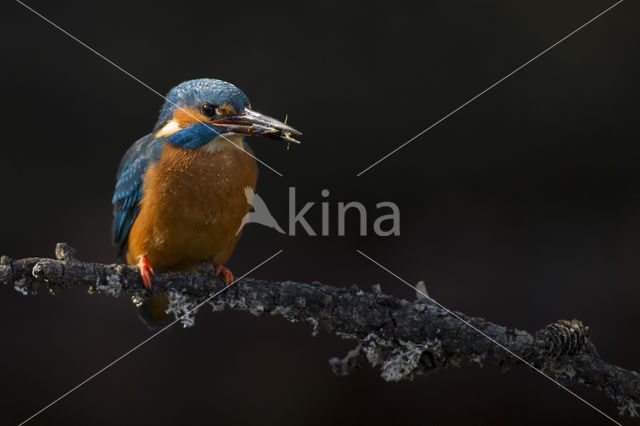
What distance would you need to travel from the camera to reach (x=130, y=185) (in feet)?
8.88

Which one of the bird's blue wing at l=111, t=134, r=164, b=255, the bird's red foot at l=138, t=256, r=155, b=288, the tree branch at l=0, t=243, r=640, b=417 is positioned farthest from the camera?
the bird's blue wing at l=111, t=134, r=164, b=255

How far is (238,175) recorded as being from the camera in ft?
8.59

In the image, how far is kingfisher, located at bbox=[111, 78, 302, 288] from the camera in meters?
2.51

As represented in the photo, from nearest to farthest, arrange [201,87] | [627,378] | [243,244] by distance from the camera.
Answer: [627,378] → [201,87] → [243,244]

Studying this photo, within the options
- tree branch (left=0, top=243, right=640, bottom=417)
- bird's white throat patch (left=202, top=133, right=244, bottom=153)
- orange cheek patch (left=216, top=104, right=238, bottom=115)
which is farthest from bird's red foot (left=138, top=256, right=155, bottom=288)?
orange cheek patch (left=216, top=104, right=238, bottom=115)

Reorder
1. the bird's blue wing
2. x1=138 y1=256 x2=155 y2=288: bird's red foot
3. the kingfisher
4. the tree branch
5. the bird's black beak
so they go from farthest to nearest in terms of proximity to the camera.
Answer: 1. the bird's blue wing
2. the kingfisher
3. the bird's black beak
4. x1=138 y1=256 x2=155 y2=288: bird's red foot
5. the tree branch

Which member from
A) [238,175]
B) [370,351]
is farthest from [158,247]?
[370,351]

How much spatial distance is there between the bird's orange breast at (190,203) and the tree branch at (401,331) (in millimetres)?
411

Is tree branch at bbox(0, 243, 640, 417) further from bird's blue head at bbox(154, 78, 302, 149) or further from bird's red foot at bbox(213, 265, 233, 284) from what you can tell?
bird's blue head at bbox(154, 78, 302, 149)

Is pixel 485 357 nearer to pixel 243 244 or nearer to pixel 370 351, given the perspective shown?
pixel 370 351

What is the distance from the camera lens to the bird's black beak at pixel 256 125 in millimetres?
2402

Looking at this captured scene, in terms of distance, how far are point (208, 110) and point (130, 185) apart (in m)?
0.46

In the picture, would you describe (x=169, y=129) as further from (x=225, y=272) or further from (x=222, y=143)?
(x=225, y=272)

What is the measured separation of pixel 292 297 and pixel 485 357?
59cm
